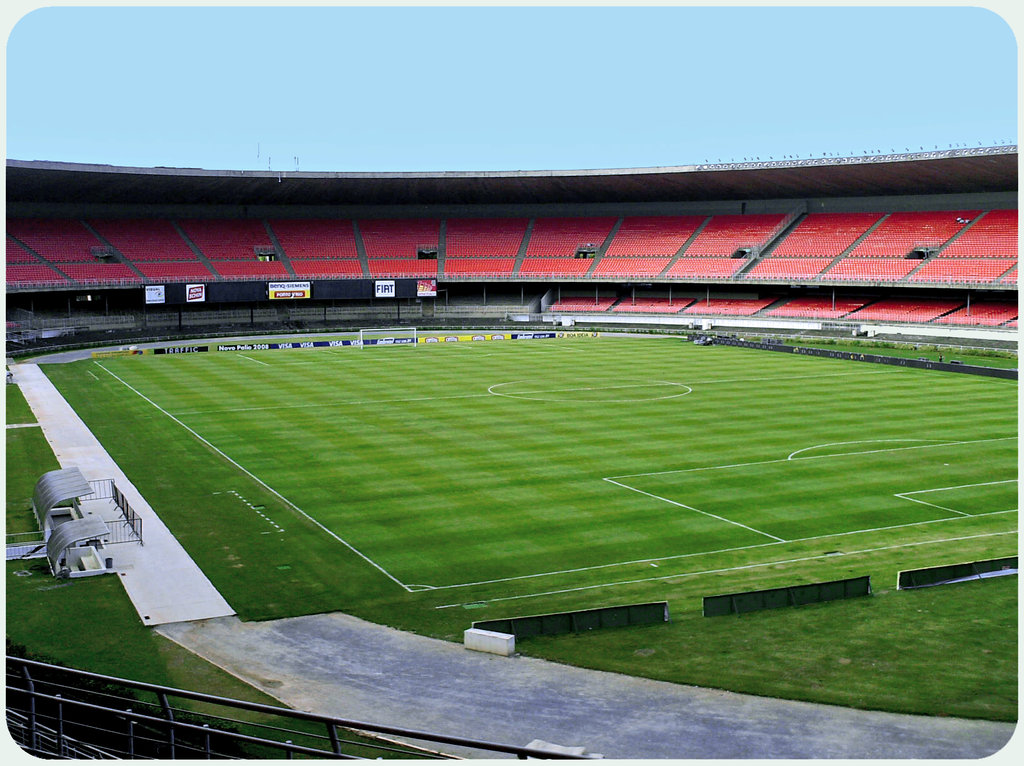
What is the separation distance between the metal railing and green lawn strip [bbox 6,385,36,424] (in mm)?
33733

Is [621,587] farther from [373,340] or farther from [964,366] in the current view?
[373,340]

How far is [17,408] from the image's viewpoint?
50.0m

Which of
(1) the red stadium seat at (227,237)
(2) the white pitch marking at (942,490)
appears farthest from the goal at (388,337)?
(2) the white pitch marking at (942,490)

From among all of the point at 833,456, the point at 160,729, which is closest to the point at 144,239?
the point at 833,456

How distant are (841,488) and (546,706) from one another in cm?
1877

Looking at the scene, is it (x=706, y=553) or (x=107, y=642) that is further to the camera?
(x=706, y=553)

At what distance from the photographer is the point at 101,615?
2231 centimetres

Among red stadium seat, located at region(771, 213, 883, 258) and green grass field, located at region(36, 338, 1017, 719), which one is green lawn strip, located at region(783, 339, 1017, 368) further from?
red stadium seat, located at region(771, 213, 883, 258)

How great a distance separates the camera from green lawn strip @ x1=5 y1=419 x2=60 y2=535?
2983 cm

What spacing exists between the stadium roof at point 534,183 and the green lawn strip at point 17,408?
31019 mm

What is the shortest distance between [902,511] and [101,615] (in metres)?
22.1

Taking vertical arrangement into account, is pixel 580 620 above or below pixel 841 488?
below

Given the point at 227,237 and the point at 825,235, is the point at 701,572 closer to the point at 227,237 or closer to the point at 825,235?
the point at 825,235

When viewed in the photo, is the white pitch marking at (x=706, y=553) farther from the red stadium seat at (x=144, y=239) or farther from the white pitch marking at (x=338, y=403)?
the red stadium seat at (x=144, y=239)
